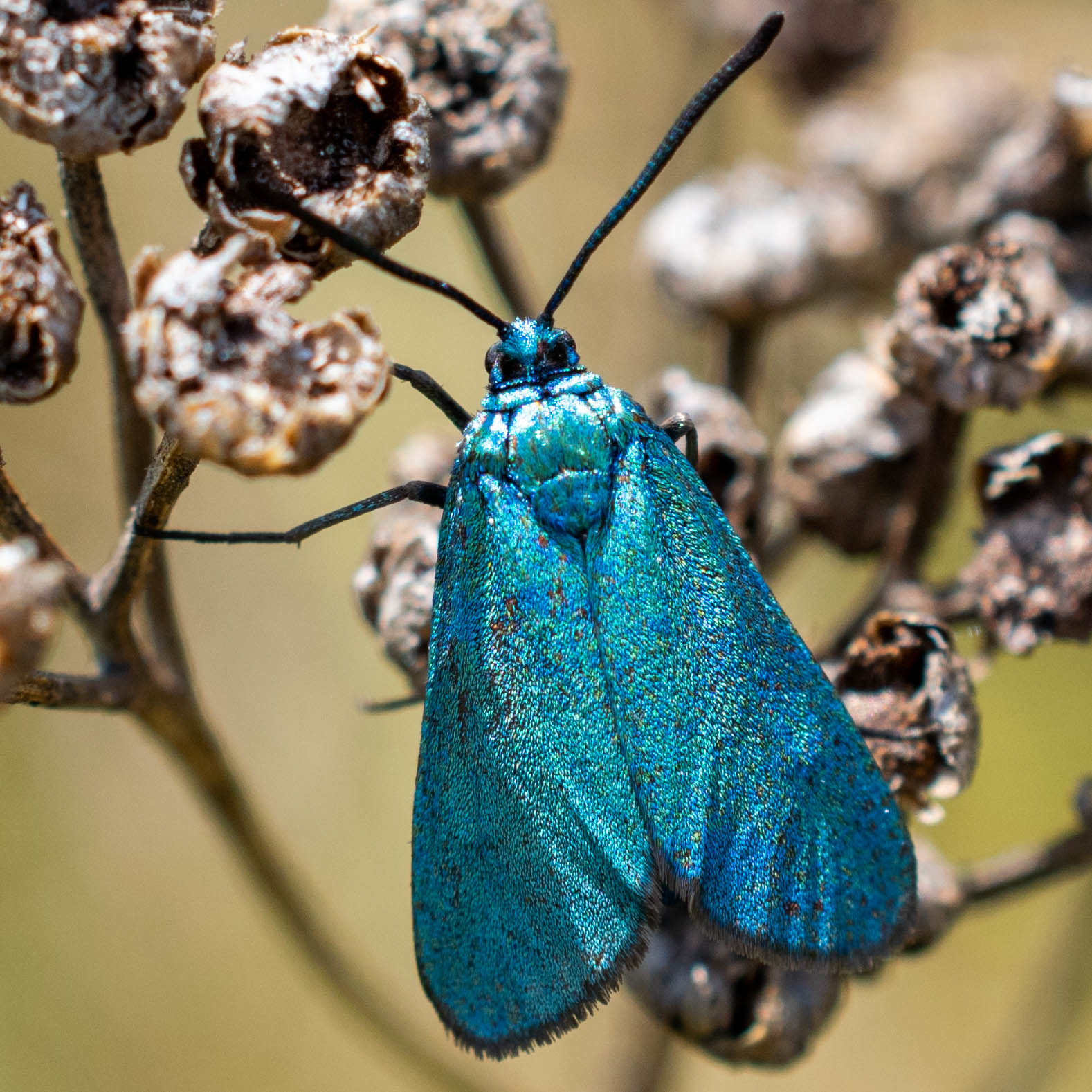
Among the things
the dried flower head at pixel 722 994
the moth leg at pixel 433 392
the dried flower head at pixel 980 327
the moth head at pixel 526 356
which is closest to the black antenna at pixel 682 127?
the moth head at pixel 526 356

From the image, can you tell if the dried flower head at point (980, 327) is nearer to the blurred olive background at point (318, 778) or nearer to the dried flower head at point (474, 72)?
the dried flower head at point (474, 72)

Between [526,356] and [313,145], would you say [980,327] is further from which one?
[313,145]

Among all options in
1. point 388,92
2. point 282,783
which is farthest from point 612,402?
point 282,783

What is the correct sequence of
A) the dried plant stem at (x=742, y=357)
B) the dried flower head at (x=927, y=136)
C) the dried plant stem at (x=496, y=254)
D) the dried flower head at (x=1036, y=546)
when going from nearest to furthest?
the dried flower head at (x=1036, y=546) → the dried plant stem at (x=496, y=254) → the dried plant stem at (x=742, y=357) → the dried flower head at (x=927, y=136)

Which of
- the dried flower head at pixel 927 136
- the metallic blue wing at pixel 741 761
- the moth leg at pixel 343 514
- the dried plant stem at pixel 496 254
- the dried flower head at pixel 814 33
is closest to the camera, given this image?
the metallic blue wing at pixel 741 761

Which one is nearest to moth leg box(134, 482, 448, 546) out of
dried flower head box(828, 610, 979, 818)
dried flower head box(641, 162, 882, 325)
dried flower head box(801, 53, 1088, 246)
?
dried flower head box(828, 610, 979, 818)

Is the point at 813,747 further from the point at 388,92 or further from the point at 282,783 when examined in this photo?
the point at 282,783
